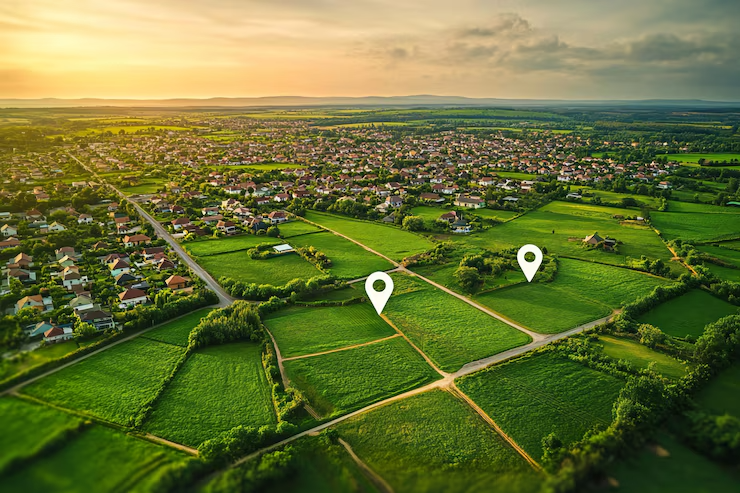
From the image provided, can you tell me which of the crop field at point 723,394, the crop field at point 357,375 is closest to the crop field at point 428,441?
the crop field at point 357,375

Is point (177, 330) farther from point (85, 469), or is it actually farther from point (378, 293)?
point (85, 469)

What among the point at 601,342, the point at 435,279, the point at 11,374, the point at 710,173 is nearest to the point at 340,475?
the point at 11,374

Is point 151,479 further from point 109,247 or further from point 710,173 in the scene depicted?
point 710,173

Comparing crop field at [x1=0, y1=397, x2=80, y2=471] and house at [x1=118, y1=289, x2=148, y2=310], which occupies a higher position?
crop field at [x1=0, y1=397, x2=80, y2=471]

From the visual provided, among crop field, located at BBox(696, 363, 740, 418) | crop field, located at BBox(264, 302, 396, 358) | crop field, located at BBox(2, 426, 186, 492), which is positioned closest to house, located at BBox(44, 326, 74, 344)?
crop field, located at BBox(264, 302, 396, 358)

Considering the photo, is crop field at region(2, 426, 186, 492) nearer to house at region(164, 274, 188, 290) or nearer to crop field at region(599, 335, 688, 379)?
house at region(164, 274, 188, 290)

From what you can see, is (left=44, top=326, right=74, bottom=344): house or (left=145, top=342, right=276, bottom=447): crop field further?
(left=44, top=326, right=74, bottom=344): house
